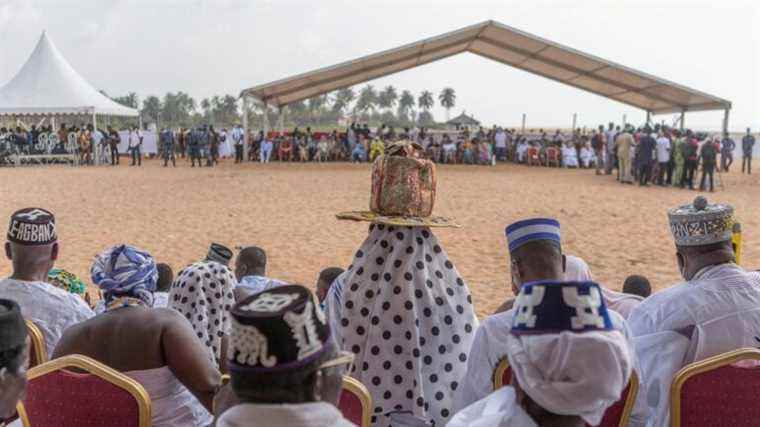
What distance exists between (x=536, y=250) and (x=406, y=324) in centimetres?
59

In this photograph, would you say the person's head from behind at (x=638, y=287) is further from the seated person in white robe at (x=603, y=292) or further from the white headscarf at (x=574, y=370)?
the white headscarf at (x=574, y=370)

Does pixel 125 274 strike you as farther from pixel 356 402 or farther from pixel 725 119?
pixel 725 119

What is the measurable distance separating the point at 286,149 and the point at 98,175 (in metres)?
8.79

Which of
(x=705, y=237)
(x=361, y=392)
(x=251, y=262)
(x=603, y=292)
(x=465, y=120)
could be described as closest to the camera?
(x=361, y=392)

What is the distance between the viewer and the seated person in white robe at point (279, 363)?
1.49 m

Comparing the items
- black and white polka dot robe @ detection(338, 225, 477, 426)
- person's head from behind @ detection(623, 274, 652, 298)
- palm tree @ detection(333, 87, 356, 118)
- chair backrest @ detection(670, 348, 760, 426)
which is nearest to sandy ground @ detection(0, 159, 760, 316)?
person's head from behind @ detection(623, 274, 652, 298)

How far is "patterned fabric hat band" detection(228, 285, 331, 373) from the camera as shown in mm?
1483

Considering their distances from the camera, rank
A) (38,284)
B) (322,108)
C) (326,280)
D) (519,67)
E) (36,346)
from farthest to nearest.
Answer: (322,108) < (519,67) < (326,280) < (38,284) < (36,346)

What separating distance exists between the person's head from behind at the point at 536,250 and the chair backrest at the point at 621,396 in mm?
402

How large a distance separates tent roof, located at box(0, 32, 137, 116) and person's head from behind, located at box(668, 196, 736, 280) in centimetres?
2619

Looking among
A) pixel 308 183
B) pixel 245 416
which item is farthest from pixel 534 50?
pixel 245 416

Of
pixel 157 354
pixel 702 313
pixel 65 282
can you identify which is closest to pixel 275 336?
pixel 157 354

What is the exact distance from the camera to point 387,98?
96.3m

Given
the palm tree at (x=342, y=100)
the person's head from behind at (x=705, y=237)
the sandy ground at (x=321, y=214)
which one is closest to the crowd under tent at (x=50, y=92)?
the sandy ground at (x=321, y=214)
